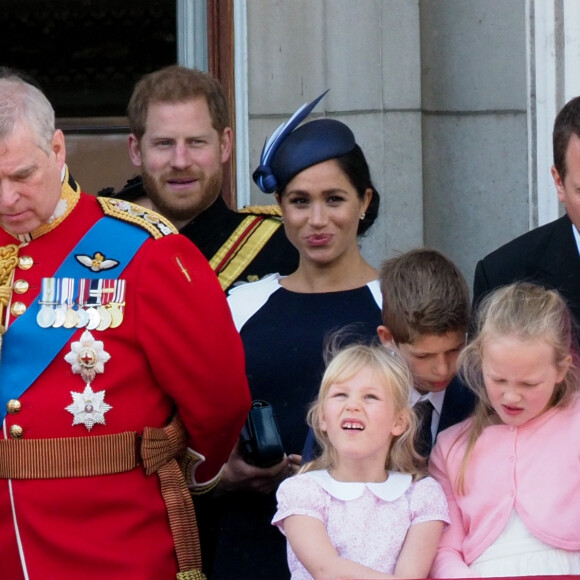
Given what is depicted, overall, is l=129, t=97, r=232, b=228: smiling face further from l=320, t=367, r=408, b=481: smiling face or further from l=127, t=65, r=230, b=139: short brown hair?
l=320, t=367, r=408, b=481: smiling face

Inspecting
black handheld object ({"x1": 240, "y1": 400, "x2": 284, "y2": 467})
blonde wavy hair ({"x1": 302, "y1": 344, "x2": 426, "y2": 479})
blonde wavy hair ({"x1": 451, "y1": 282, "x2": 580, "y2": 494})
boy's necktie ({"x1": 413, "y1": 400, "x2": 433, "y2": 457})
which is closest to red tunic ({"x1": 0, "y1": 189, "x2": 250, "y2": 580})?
black handheld object ({"x1": 240, "y1": 400, "x2": 284, "y2": 467})

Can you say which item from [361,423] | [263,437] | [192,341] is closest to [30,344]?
[192,341]

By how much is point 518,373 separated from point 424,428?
34 cm

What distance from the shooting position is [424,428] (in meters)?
3.21

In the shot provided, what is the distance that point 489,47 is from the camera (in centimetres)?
496

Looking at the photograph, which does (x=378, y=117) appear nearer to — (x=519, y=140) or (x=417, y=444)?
(x=519, y=140)

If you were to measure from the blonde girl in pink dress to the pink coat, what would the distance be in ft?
0.17

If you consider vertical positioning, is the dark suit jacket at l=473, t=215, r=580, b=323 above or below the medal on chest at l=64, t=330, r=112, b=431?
above

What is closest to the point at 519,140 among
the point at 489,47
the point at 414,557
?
the point at 489,47

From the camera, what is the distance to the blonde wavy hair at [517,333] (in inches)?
117

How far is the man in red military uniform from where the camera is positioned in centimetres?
302

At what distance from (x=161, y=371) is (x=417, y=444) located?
1.78 feet

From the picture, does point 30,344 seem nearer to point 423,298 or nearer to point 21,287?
point 21,287


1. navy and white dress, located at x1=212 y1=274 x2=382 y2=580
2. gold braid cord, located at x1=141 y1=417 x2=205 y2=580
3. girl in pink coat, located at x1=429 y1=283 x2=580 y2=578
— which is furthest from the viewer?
navy and white dress, located at x1=212 y1=274 x2=382 y2=580
